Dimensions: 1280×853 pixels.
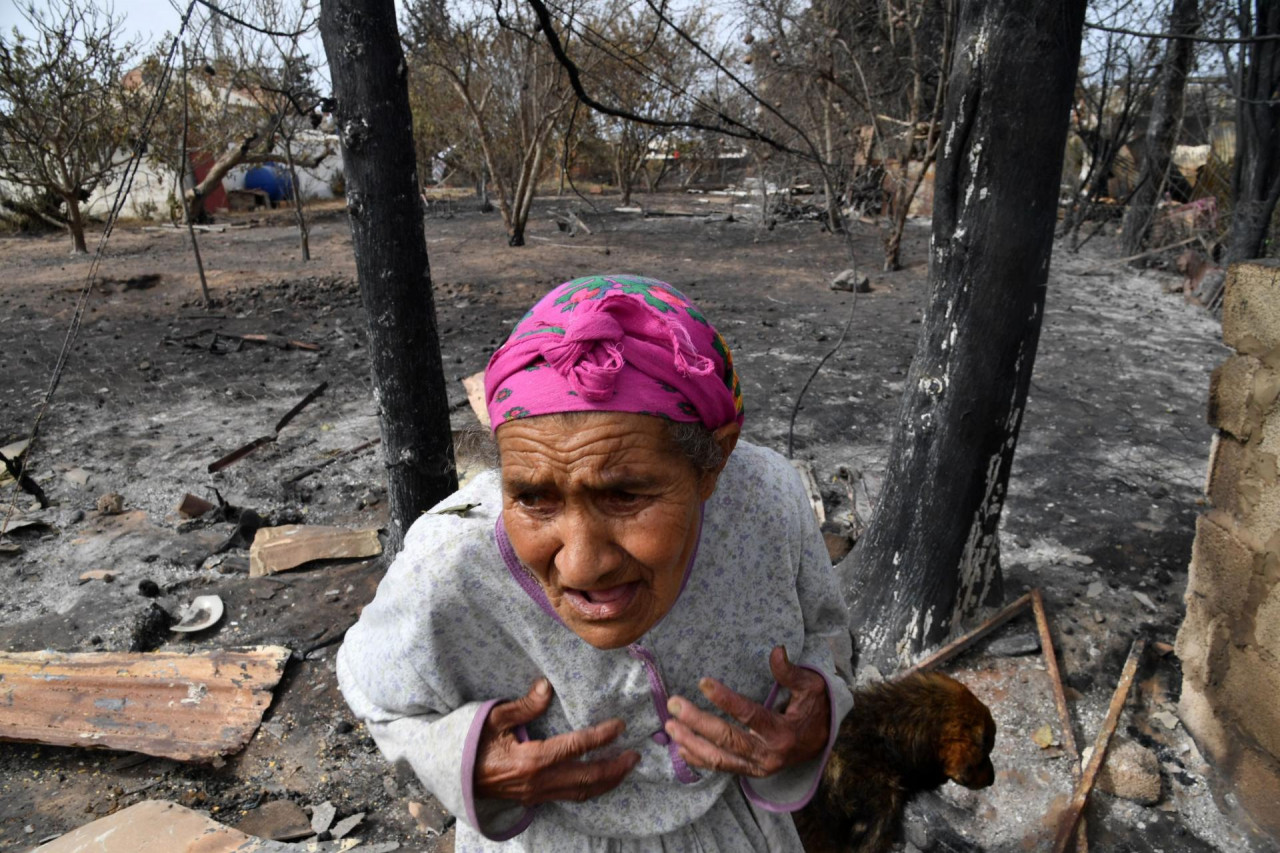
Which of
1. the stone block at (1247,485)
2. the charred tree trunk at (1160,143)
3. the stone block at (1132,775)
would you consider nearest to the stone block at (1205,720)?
the stone block at (1132,775)

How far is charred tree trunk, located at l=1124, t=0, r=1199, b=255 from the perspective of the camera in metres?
11.5

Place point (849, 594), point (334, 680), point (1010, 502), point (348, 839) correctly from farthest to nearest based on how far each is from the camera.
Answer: point (1010, 502) → point (849, 594) → point (334, 680) → point (348, 839)

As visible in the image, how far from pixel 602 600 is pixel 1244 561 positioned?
2.71 meters

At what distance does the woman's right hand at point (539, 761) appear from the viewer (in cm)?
119

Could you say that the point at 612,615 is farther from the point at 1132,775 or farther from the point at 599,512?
the point at 1132,775

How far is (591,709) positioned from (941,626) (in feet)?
8.89

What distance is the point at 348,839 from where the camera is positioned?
2654 mm

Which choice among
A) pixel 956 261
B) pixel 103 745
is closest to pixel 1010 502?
pixel 956 261

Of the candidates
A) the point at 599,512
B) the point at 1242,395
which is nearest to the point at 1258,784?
the point at 1242,395

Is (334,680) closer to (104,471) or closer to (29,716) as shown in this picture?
(29,716)

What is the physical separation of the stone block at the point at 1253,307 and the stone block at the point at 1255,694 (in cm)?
109

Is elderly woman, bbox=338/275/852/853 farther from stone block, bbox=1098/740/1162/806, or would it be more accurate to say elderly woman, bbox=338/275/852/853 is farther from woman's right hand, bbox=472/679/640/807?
stone block, bbox=1098/740/1162/806

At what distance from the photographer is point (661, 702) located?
1.31m

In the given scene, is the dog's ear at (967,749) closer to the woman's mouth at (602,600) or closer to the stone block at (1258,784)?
the stone block at (1258,784)
